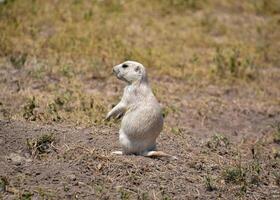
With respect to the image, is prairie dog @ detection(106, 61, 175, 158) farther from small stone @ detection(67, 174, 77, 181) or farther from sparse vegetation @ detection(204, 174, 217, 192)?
small stone @ detection(67, 174, 77, 181)

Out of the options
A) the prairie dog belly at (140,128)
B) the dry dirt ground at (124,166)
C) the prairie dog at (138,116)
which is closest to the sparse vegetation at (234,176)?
the dry dirt ground at (124,166)

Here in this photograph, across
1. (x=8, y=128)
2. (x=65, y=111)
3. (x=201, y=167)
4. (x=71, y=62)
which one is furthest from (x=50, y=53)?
(x=201, y=167)

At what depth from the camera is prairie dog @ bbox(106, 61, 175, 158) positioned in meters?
6.03

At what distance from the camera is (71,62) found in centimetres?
1048

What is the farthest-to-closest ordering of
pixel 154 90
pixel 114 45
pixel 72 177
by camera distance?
pixel 114 45
pixel 154 90
pixel 72 177

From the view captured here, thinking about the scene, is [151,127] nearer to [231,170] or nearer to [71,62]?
[231,170]

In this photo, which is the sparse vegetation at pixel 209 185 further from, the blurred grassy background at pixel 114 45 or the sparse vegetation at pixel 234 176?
the blurred grassy background at pixel 114 45

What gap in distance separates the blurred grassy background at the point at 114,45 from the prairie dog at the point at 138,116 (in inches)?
71.8

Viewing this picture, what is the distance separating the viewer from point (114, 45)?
37.1ft

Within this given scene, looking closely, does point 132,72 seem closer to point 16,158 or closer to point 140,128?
point 140,128

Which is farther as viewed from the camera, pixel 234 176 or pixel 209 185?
pixel 234 176

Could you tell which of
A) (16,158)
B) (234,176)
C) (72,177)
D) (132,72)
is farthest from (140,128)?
(16,158)

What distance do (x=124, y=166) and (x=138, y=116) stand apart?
19.0 inches

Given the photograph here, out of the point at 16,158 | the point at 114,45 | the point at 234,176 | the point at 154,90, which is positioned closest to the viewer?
the point at 16,158
